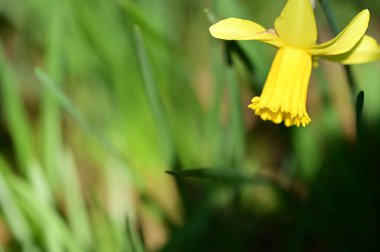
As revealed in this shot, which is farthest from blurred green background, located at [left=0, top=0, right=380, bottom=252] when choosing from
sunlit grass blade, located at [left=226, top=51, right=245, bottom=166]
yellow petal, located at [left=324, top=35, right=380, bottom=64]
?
yellow petal, located at [left=324, top=35, right=380, bottom=64]

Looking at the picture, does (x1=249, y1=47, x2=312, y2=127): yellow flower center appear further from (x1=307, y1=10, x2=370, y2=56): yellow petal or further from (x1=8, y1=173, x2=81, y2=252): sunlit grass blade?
(x1=8, y1=173, x2=81, y2=252): sunlit grass blade

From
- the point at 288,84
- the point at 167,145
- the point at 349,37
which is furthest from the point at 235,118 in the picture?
the point at 349,37

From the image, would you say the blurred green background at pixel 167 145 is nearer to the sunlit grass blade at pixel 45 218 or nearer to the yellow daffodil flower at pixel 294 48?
the sunlit grass blade at pixel 45 218

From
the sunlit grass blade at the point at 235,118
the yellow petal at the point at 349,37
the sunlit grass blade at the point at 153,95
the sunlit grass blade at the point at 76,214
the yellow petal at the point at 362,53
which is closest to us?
the yellow petal at the point at 349,37

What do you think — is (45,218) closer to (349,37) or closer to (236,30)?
(236,30)

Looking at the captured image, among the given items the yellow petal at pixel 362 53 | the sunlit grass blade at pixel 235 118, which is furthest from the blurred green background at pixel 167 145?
the yellow petal at pixel 362 53

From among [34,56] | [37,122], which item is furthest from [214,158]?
[34,56]
